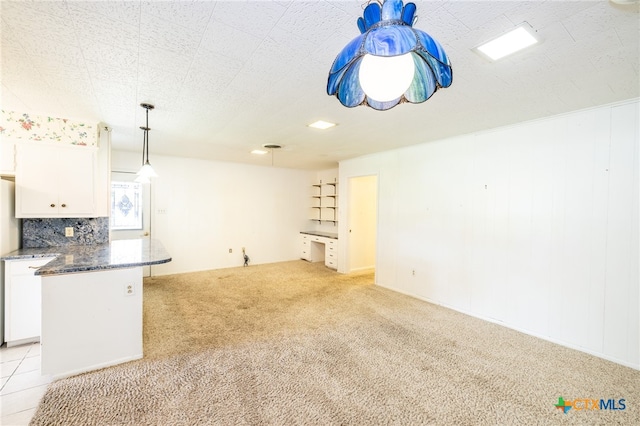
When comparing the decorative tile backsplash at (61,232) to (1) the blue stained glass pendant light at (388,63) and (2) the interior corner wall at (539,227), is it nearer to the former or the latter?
(1) the blue stained glass pendant light at (388,63)

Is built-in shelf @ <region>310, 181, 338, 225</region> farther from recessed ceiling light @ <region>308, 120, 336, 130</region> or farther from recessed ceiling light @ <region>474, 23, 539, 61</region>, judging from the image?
recessed ceiling light @ <region>474, 23, 539, 61</region>

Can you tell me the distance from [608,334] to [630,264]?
72cm

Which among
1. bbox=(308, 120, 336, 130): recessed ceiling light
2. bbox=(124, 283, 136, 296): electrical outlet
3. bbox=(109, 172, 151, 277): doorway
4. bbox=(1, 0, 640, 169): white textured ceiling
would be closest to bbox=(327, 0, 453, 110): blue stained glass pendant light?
bbox=(1, 0, 640, 169): white textured ceiling

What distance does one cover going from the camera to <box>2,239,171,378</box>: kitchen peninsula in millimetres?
2266

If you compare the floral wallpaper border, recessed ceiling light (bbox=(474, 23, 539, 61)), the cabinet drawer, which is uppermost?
recessed ceiling light (bbox=(474, 23, 539, 61))

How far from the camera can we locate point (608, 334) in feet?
8.71

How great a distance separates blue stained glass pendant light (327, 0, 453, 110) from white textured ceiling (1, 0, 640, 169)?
0.65 metres

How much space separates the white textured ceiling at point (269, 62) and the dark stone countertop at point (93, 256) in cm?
153

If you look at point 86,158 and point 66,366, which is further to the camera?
point 86,158

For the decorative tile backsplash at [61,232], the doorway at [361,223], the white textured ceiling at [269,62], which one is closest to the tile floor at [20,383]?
the decorative tile backsplash at [61,232]

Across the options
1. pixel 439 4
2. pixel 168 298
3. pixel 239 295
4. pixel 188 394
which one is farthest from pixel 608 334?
pixel 168 298

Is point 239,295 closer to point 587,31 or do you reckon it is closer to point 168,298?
point 168,298

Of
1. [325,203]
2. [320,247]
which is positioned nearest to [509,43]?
[325,203]

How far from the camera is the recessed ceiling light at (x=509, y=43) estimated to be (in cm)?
161
